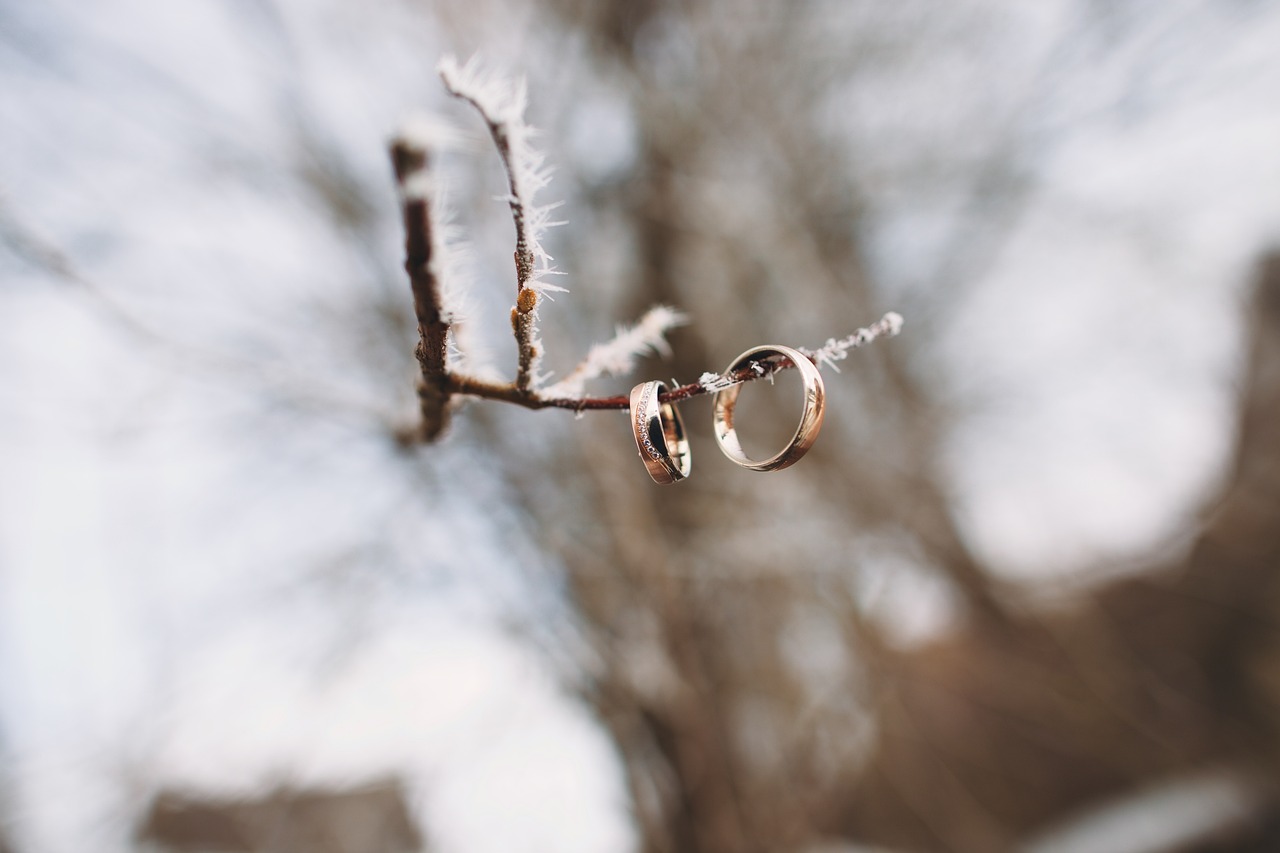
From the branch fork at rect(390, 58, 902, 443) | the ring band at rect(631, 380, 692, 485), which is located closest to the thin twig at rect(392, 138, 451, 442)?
the branch fork at rect(390, 58, 902, 443)

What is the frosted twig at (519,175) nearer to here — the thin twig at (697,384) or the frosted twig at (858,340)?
the thin twig at (697,384)

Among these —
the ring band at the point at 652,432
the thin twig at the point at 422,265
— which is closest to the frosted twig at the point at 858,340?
the ring band at the point at 652,432

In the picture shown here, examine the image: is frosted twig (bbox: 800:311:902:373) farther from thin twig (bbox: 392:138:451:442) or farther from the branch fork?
thin twig (bbox: 392:138:451:442)

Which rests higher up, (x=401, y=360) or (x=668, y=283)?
(x=668, y=283)

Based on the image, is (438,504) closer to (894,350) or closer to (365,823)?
(894,350)

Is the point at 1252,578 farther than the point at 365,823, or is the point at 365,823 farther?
the point at 365,823

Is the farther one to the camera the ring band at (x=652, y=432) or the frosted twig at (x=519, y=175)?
the ring band at (x=652, y=432)

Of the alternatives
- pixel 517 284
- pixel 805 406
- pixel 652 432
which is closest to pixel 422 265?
pixel 517 284

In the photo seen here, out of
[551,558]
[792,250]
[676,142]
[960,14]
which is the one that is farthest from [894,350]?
[551,558]
